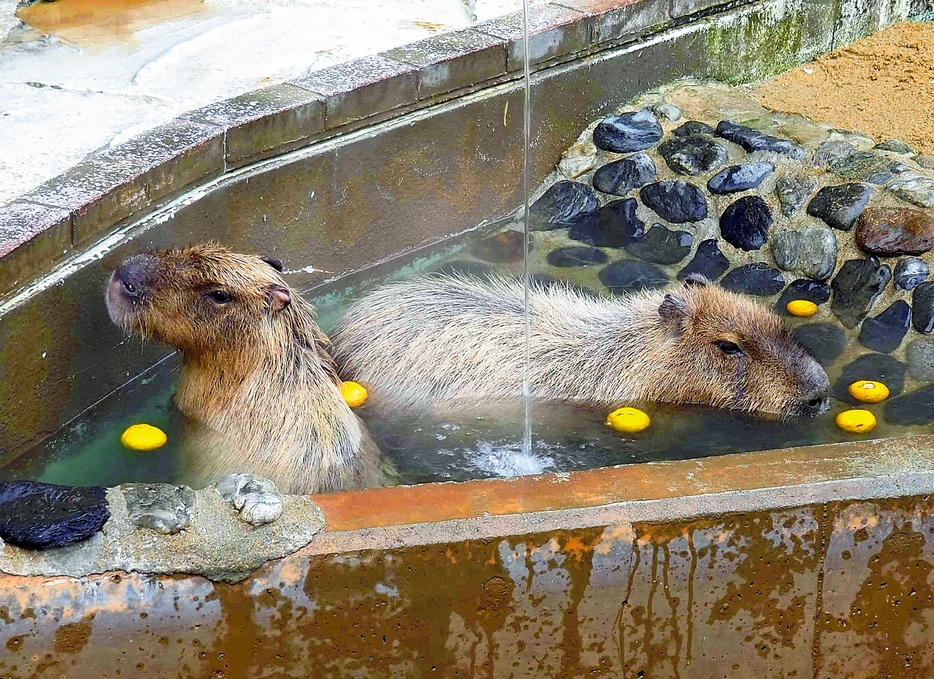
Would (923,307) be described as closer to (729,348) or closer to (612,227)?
(729,348)

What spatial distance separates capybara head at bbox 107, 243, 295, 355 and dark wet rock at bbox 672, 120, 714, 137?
276 centimetres

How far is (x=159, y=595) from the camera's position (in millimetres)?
2510

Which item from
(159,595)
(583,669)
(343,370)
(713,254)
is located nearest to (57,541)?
(159,595)

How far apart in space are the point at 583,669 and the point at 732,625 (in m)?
0.37

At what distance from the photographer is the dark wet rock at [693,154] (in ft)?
18.7

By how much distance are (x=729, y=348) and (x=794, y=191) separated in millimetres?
1175

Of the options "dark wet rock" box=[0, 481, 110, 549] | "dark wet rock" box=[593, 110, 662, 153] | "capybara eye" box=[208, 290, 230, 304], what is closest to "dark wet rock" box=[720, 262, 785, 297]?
"dark wet rock" box=[593, 110, 662, 153]

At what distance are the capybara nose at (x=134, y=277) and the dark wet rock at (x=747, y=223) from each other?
278 cm

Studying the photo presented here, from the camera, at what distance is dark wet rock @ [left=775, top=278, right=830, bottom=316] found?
5098 mm

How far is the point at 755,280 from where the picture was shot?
527 cm

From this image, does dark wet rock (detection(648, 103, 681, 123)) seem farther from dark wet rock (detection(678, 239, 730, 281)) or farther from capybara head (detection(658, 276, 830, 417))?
capybara head (detection(658, 276, 830, 417))

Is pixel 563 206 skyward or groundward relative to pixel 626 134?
groundward

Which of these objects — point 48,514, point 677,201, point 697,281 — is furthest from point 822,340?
Answer: point 48,514

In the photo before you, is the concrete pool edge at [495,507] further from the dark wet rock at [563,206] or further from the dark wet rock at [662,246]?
the dark wet rock at [563,206]
